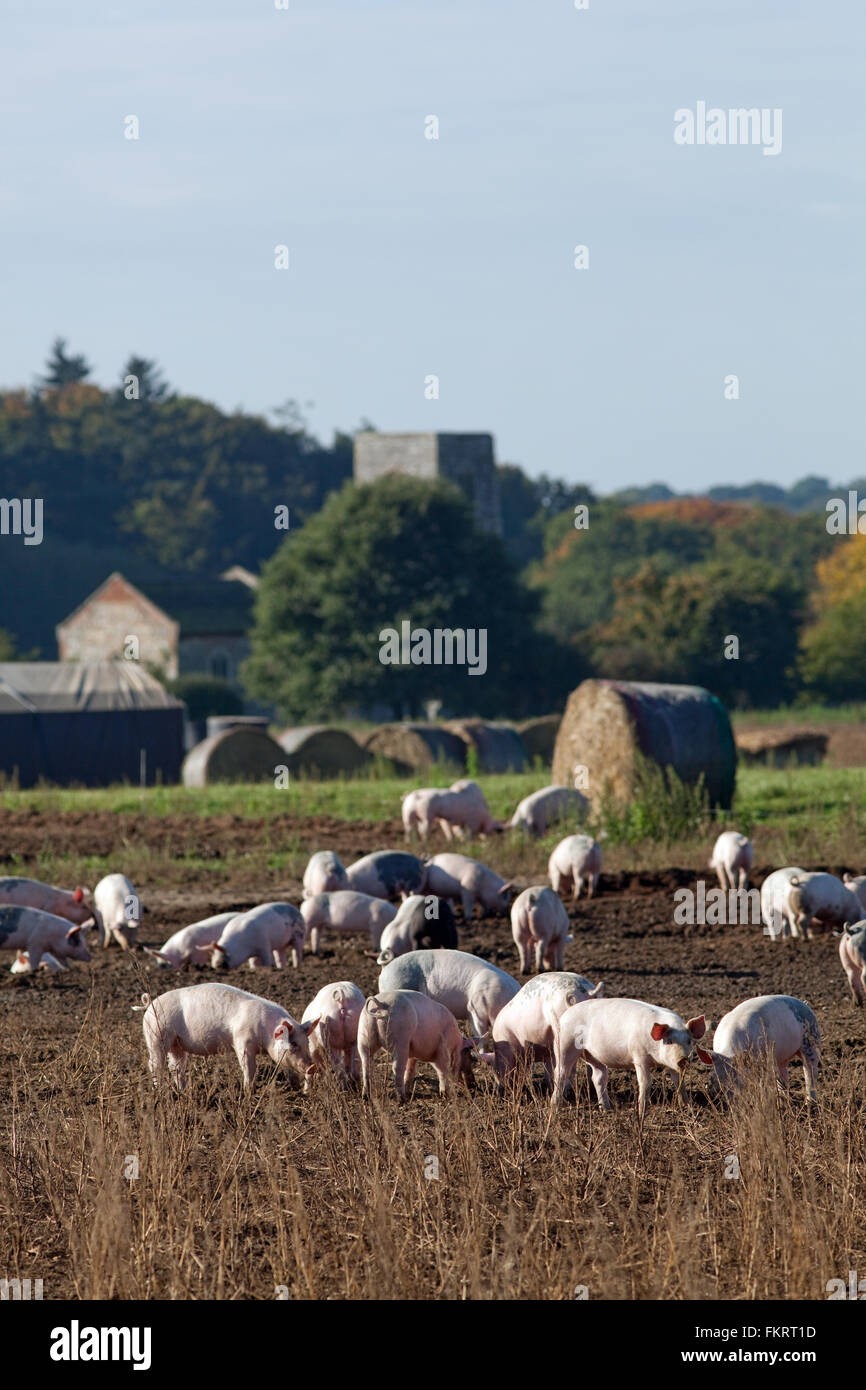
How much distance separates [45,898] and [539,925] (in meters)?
3.95

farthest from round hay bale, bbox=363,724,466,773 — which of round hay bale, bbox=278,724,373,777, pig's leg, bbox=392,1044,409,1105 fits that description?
pig's leg, bbox=392,1044,409,1105

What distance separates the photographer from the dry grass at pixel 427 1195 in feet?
18.6

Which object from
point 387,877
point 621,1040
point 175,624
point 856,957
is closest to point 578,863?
point 387,877

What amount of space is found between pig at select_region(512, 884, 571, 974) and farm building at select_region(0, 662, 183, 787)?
65.5ft

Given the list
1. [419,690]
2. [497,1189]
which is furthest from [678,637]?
[497,1189]

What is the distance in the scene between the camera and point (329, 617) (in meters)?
54.3

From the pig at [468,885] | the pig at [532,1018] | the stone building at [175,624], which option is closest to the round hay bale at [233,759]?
the pig at [468,885]

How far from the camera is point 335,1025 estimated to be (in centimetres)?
821

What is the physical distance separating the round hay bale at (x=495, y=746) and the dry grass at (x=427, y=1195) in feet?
68.7

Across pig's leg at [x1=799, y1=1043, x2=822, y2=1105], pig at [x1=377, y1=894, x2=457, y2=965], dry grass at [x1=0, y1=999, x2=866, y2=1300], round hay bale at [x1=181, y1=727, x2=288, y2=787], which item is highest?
round hay bale at [x1=181, y1=727, x2=288, y2=787]

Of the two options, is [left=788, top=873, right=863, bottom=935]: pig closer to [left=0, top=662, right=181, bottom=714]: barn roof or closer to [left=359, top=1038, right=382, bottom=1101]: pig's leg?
[left=359, top=1038, right=382, bottom=1101]: pig's leg

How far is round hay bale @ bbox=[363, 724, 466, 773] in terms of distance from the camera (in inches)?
1141

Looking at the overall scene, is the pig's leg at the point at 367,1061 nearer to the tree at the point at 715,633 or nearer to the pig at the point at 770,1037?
the pig at the point at 770,1037

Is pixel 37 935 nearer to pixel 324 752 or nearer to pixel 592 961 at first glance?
pixel 592 961
